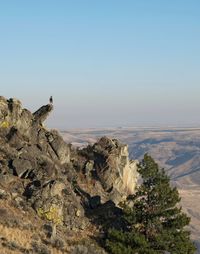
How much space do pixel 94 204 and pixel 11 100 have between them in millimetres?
15141

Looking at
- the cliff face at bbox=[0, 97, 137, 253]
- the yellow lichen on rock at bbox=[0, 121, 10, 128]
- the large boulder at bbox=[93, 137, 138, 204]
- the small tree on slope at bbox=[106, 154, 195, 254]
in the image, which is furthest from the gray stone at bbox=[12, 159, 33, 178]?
the large boulder at bbox=[93, 137, 138, 204]

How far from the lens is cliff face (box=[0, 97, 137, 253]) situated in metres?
37.1

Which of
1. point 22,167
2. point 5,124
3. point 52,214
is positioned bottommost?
point 52,214

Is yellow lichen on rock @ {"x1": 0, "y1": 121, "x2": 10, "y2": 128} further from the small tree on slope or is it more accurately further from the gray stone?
the small tree on slope

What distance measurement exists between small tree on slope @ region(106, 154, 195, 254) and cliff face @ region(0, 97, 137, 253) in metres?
2.89

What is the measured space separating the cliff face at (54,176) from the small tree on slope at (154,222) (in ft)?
9.47

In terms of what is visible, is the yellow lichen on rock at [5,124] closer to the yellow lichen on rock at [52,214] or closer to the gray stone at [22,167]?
the gray stone at [22,167]

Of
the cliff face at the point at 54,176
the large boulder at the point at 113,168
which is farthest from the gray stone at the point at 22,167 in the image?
the large boulder at the point at 113,168

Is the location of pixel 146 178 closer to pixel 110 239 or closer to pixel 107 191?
pixel 110 239

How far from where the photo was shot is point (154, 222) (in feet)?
120

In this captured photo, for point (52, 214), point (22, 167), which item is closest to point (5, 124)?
point (22, 167)

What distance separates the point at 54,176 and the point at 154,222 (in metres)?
10.0

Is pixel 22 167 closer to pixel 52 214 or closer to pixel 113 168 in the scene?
pixel 52 214

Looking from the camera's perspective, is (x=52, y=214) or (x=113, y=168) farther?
(x=113, y=168)
